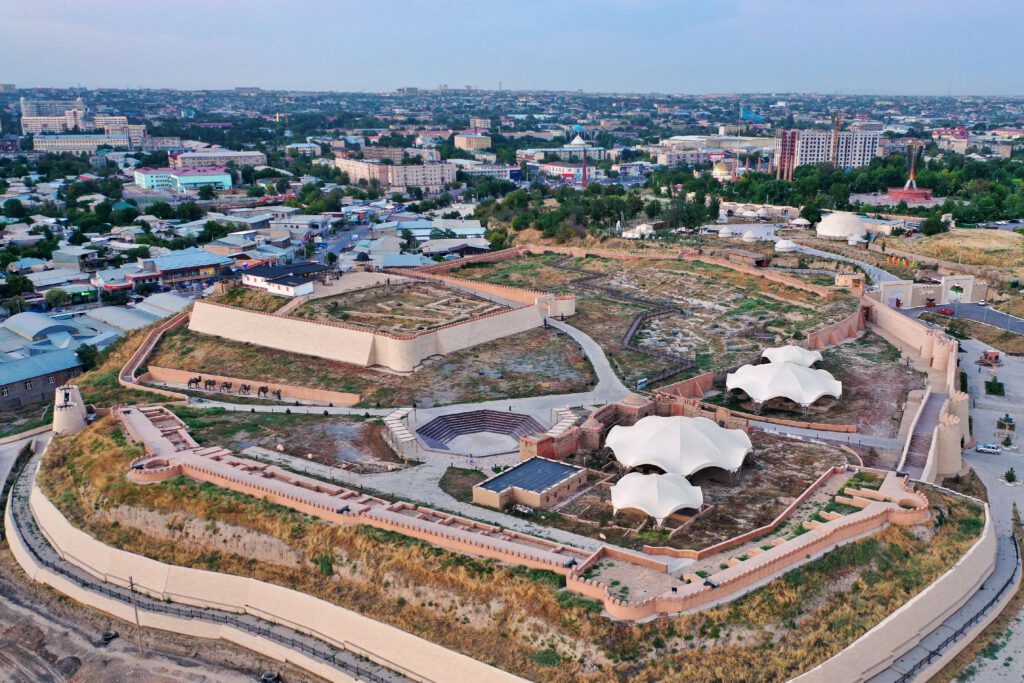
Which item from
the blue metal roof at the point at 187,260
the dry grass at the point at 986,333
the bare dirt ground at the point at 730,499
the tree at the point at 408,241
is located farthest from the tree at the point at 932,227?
the blue metal roof at the point at 187,260

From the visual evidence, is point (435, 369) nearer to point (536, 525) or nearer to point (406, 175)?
point (536, 525)

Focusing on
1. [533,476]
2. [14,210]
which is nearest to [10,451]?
[533,476]

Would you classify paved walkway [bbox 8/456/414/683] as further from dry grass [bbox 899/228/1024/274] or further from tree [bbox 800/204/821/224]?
tree [bbox 800/204/821/224]

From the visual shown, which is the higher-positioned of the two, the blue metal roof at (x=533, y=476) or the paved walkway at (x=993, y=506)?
the blue metal roof at (x=533, y=476)

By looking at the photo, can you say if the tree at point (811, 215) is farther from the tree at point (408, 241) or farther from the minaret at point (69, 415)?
the minaret at point (69, 415)

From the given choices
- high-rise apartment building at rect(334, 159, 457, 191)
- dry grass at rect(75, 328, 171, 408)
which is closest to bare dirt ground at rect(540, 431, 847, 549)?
dry grass at rect(75, 328, 171, 408)

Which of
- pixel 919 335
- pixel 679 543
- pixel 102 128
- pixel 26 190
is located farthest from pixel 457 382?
pixel 102 128
